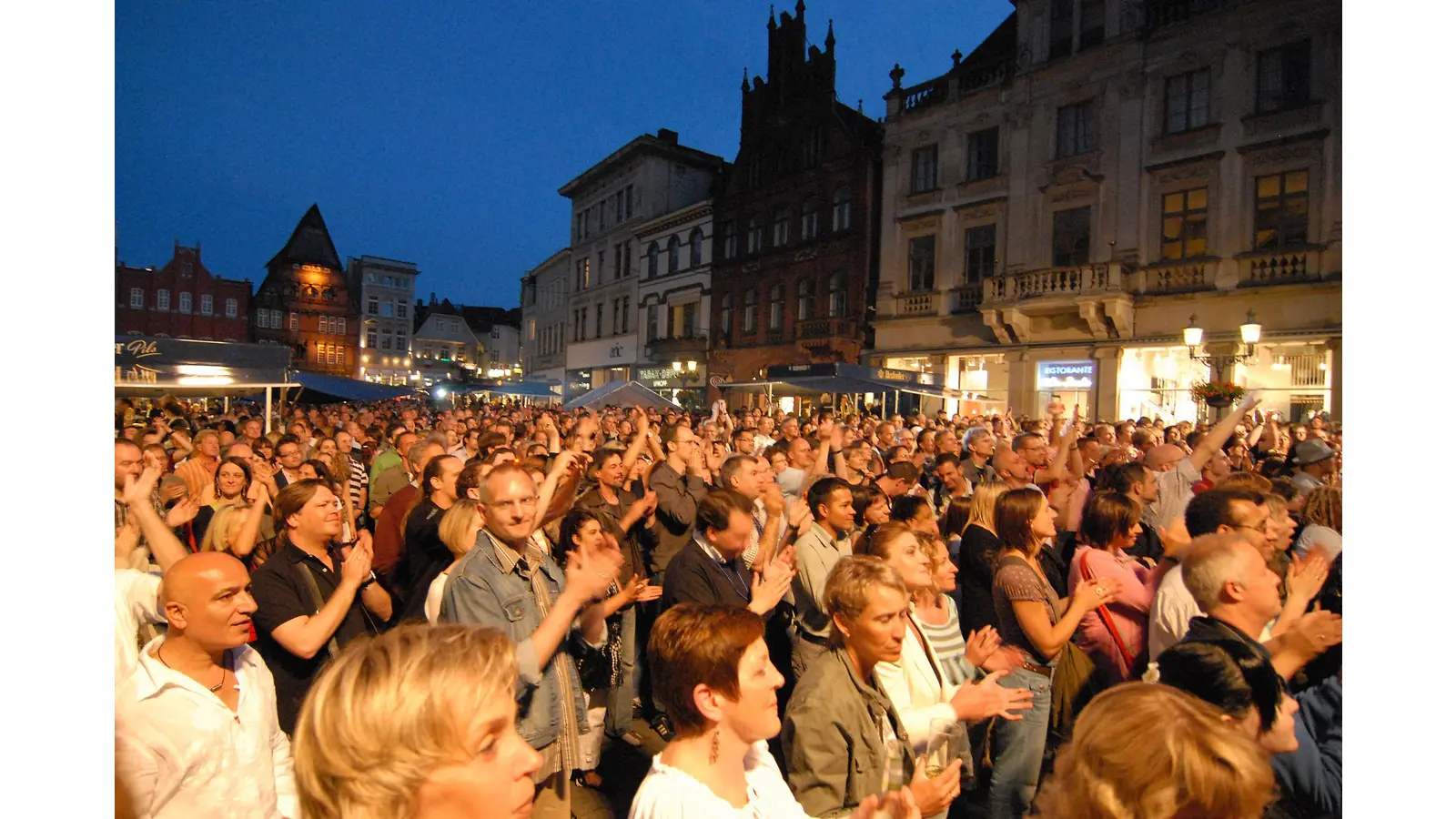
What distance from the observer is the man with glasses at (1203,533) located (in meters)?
3.15

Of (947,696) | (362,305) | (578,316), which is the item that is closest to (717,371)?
(578,316)

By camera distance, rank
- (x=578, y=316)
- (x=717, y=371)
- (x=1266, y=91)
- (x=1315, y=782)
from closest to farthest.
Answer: (x=1315, y=782) → (x=1266, y=91) → (x=717, y=371) → (x=578, y=316)

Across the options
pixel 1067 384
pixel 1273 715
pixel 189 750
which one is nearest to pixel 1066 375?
pixel 1067 384

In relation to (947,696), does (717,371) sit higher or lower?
higher

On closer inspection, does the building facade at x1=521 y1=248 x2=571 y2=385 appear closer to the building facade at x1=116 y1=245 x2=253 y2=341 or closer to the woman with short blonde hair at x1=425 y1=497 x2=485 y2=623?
the building facade at x1=116 y1=245 x2=253 y2=341

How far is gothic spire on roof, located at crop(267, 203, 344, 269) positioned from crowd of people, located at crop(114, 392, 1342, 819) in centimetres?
5619

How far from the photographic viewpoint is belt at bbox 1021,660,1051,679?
125 inches

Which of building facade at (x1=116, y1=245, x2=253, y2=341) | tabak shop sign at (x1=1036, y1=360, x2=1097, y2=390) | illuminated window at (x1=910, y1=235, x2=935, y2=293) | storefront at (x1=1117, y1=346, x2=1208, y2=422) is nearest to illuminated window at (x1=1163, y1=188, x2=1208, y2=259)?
storefront at (x1=1117, y1=346, x2=1208, y2=422)

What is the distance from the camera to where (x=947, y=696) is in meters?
2.80

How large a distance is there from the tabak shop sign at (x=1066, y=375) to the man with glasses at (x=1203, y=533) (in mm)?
15350

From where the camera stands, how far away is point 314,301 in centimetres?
5388

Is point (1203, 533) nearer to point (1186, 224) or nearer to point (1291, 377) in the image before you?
point (1291, 377)

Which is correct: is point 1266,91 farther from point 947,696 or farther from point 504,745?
point 504,745

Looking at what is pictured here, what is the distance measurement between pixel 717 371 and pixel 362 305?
4761cm
